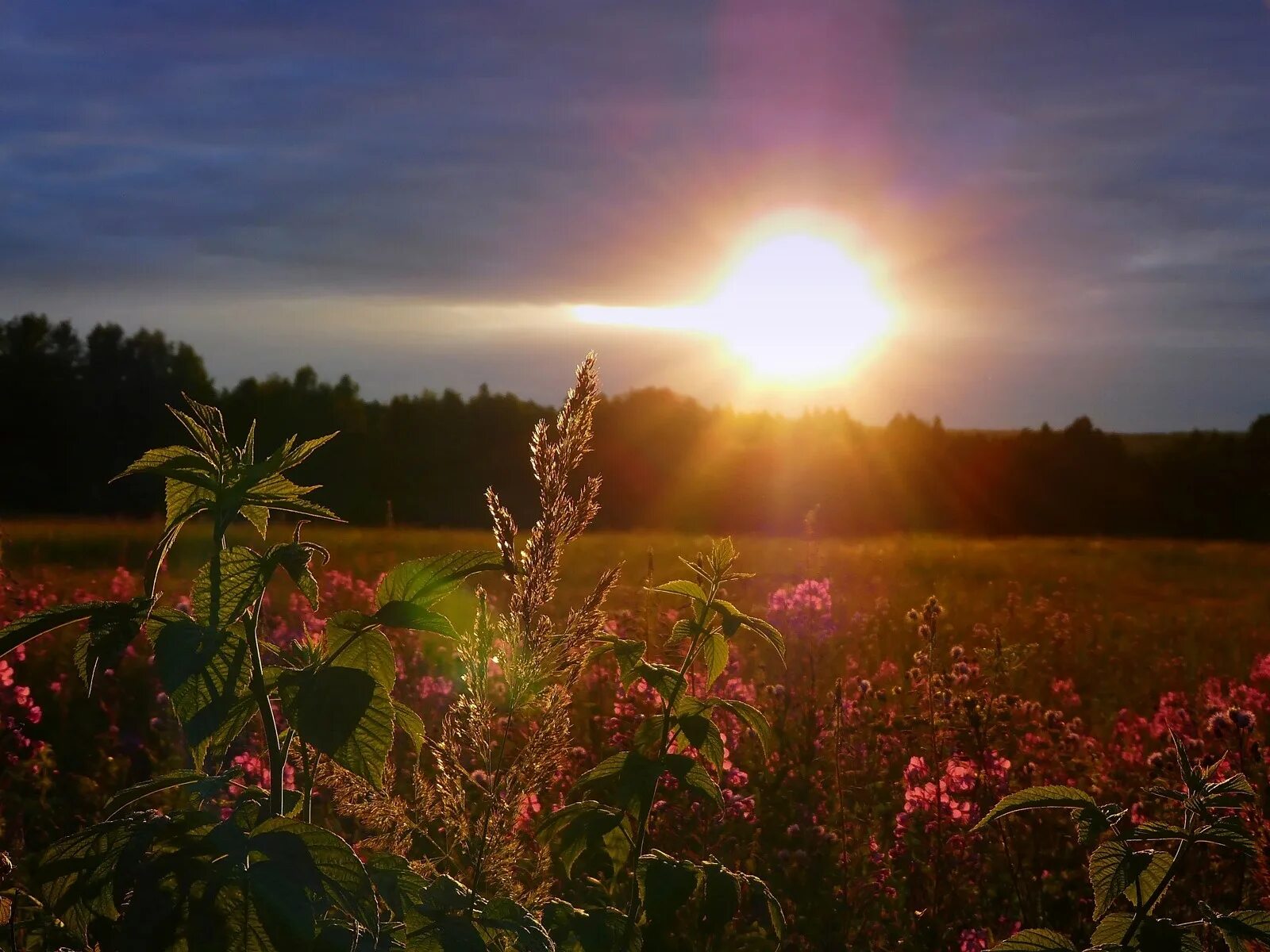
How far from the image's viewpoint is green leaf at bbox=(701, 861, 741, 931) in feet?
5.96

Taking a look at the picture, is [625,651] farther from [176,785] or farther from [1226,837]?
[1226,837]

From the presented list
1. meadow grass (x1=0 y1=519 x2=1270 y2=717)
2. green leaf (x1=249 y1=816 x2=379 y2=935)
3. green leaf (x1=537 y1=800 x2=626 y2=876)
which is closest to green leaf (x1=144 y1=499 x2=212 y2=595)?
green leaf (x1=249 y1=816 x2=379 y2=935)

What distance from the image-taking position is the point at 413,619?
1333 mm

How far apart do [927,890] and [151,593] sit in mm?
3165

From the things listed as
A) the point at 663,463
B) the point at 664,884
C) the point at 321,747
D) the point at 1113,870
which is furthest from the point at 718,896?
the point at 663,463

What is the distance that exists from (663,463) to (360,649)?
45.7 m

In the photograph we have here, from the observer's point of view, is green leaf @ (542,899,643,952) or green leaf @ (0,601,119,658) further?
green leaf @ (542,899,643,952)

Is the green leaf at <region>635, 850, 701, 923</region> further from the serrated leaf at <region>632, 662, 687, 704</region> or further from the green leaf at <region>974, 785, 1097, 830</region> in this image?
the green leaf at <region>974, 785, 1097, 830</region>

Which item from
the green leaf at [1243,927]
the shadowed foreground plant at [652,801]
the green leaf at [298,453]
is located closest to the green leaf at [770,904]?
the shadowed foreground plant at [652,801]

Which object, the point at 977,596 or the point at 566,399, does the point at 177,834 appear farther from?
the point at 977,596

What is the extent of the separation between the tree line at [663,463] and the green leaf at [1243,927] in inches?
1316

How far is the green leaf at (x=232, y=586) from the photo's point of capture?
4.34 feet

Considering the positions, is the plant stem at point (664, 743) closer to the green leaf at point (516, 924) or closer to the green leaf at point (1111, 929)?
the green leaf at point (516, 924)

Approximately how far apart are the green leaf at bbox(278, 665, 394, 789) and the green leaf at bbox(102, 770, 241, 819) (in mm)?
119
